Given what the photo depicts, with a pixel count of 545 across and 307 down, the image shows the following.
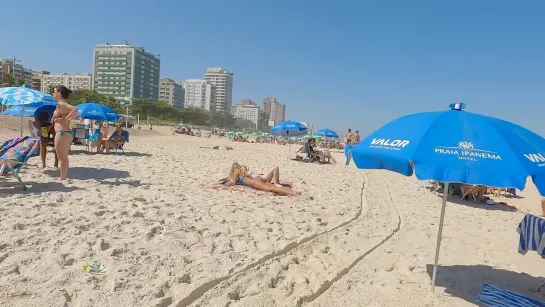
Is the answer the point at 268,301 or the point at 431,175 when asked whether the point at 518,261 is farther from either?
the point at 268,301

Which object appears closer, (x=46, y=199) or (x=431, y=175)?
(x=431, y=175)

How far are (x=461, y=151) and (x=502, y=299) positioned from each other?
148cm

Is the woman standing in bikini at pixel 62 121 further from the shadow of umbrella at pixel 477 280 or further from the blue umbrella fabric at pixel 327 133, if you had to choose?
the blue umbrella fabric at pixel 327 133

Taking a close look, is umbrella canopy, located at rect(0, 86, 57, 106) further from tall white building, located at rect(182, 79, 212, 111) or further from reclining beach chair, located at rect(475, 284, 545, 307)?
tall white building, located at rect(182, 79, 212, 111)

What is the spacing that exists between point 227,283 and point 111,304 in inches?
34.2

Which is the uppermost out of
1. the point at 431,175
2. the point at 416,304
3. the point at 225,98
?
the point at 225,98

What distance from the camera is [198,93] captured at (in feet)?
536

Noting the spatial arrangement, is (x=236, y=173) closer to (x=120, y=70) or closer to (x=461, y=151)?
(x=461, y=151)

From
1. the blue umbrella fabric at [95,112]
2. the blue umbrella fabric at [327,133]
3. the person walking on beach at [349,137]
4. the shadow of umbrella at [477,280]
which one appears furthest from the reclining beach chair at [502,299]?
the blue umbrella fabric at [327,133]

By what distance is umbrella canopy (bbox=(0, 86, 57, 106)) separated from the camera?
6252mm

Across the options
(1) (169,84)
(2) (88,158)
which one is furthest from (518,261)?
(1) (169,84)

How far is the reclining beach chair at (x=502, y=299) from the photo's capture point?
2.78 m

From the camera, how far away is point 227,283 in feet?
9.28

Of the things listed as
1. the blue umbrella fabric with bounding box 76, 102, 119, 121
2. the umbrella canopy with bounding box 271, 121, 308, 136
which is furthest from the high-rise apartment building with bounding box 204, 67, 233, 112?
the blue umbrella fabric with bounding box 76, 102, 119, 121
